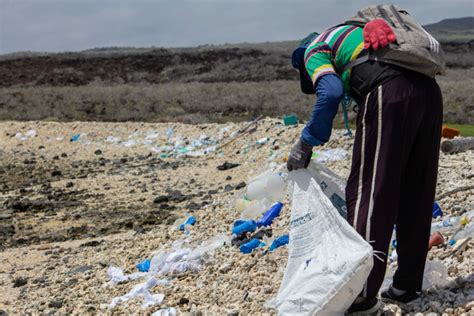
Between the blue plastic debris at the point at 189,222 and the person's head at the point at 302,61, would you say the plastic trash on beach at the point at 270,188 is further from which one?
the person's head at the point at 302,61

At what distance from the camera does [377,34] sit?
9.82ft

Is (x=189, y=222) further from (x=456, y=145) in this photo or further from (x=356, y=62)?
(x=456, y=145)

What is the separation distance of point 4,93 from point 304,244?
23516mm

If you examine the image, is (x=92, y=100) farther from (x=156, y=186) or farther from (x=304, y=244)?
(x=304, y=244)

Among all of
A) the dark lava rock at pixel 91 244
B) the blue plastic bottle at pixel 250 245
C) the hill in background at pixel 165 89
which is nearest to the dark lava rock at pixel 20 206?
the dark lava rock at pixel 91 244

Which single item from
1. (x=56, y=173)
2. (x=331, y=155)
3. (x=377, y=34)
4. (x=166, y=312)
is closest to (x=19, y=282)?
(x=166, y=312)

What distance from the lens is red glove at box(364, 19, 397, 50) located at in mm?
2965

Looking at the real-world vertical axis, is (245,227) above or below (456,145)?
below

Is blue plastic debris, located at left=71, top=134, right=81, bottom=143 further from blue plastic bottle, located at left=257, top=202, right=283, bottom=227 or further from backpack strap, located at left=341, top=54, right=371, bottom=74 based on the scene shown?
backpack strap, located at left=341, top=54, right=371, bottom=74

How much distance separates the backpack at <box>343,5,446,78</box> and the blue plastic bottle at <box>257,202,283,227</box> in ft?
7.64

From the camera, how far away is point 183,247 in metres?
5.48

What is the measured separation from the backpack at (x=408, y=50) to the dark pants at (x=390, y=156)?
0.06m

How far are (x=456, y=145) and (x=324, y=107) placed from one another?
5.45 m

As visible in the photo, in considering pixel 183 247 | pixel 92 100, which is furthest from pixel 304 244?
pixel 92 100
